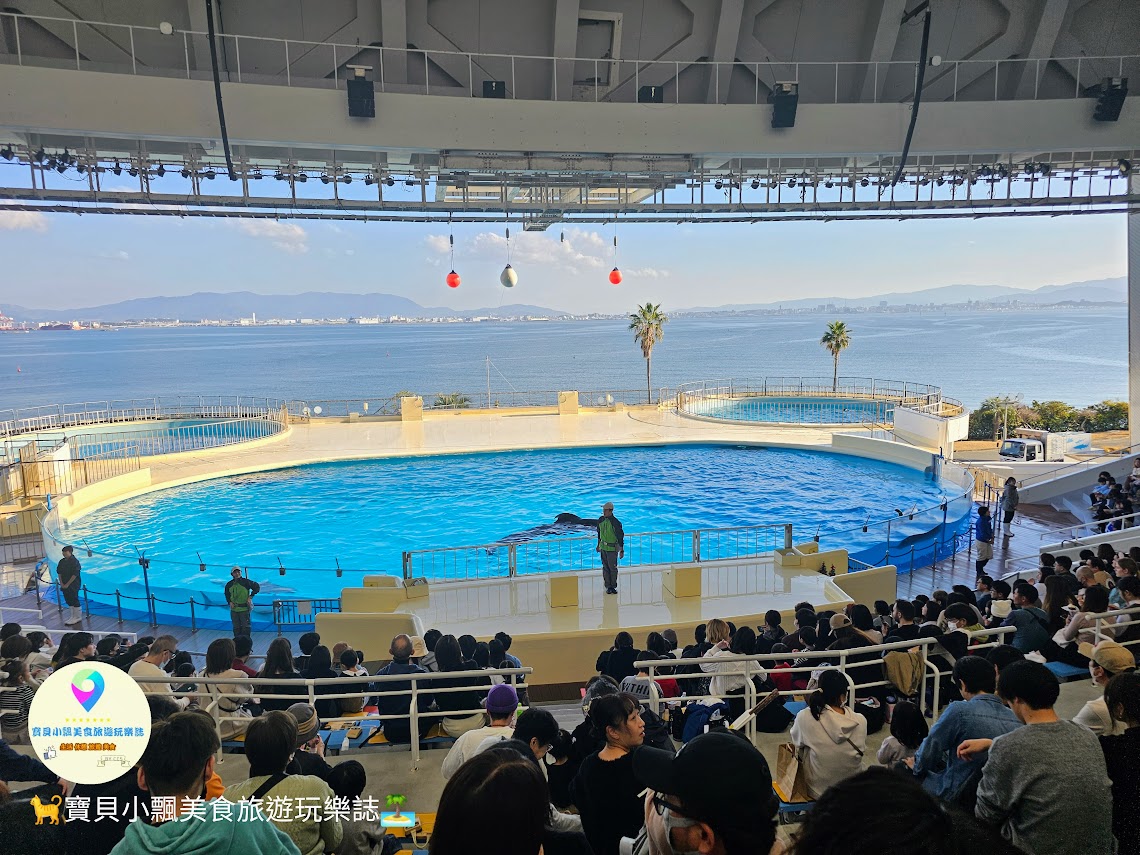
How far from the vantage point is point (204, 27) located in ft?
31.2

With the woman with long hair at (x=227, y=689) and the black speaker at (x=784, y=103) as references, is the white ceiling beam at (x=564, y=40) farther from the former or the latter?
the woman with long hair at (x=227, y=689)

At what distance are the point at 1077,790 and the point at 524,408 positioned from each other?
28.4 m

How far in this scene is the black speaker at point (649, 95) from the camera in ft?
34.2

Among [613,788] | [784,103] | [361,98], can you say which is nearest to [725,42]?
[784,103]

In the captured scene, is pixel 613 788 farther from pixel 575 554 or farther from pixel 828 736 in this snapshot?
pixel 575 554

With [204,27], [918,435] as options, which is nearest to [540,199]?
[204,27]

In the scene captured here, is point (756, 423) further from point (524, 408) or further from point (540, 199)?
point (540, 199)

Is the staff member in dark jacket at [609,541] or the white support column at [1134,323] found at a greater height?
the white support column at [1134,323]

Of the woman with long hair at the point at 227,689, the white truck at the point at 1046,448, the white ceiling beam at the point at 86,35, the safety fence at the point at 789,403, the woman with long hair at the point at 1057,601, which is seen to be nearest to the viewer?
the woman with long hair at the point at 227,689

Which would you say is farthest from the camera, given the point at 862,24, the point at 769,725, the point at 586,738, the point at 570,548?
the point at 570,548

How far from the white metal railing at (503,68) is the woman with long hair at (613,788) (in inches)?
355

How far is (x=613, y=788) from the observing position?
2779mm

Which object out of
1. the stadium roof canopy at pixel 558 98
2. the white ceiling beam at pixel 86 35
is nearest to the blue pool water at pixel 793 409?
the stadium roof canopy at pixel 558 98

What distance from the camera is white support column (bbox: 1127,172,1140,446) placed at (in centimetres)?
1427
